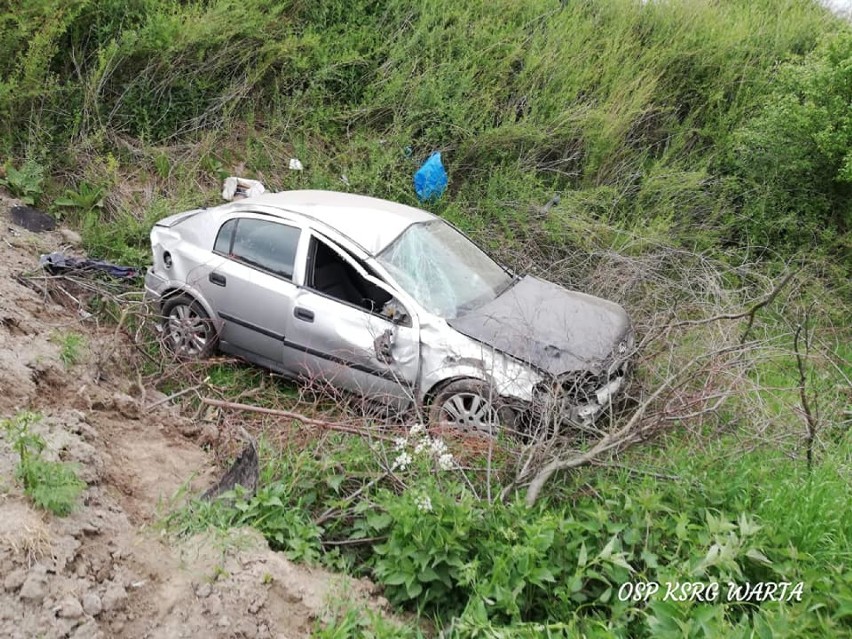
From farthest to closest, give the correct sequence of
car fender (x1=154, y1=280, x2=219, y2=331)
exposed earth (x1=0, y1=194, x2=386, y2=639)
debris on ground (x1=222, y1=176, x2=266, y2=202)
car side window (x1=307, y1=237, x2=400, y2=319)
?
debris on ground (x1=222, y1=176, x2=266, y2=202)
car fender (x1=154, y1=280, x2=219, y2=331)
car side window (x1=307, y1=237, x2=400, y2=319)
exposed earth (x1=0, y1=194, x2=386, y2=639)

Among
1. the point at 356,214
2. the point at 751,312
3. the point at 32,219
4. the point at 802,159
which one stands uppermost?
the point at 802,159

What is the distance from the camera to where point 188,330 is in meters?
5.79

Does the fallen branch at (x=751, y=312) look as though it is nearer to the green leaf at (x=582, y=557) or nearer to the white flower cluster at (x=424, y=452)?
the white flower cluster at (x=424, y=452)

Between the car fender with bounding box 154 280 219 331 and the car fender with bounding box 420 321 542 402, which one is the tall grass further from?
the car fender with bounding box 420 321 542 402

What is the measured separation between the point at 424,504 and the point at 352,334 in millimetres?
2048

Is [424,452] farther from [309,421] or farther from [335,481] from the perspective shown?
[309,421]

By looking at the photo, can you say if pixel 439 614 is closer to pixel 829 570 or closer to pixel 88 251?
pixel 829 570

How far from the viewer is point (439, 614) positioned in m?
3.26

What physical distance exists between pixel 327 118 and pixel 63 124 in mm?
3222

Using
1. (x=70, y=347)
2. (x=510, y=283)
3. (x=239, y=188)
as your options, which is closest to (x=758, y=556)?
(x=510, y=283)

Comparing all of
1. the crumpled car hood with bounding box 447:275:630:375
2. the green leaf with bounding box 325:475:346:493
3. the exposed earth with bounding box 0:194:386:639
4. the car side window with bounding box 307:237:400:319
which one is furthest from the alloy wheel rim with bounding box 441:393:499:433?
the exposed earth with bounding box 0:194:386:639

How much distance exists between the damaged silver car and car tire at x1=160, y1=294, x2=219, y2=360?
1 centimetres

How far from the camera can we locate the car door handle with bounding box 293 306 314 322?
5.26 metres

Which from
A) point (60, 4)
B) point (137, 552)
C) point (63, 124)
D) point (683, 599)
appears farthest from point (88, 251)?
point (683, 599)
